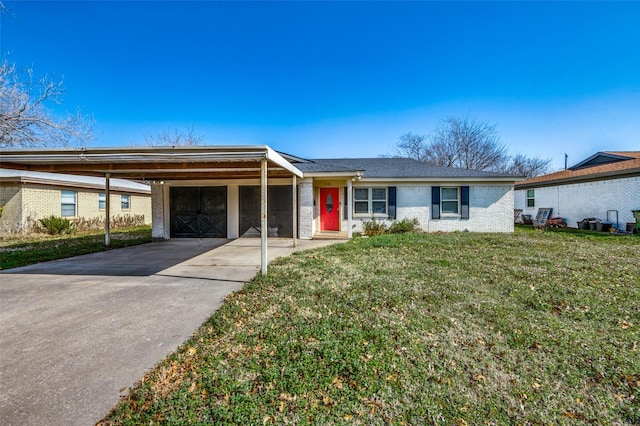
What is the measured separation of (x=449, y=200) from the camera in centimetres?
1259

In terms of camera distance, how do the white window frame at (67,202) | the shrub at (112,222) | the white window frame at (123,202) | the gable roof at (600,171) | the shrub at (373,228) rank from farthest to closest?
1. the white window frame at (123,202)
2. the shrub at (112,222)
3. the white window frame at (67,202)
4. the gable roof at (600,171)
5. the shrub at (373,228)

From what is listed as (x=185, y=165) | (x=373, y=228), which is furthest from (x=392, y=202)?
(x=185, y=165)

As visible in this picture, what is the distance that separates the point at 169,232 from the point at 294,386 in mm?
11112

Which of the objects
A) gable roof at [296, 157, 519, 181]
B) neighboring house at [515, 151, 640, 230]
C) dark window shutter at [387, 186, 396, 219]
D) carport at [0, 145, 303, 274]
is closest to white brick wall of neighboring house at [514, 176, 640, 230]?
neighboring house at [515, 151, 640, 230]

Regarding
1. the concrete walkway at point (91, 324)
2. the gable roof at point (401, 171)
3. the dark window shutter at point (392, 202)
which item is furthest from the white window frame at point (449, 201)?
the concrete walkway at point (91, 324)

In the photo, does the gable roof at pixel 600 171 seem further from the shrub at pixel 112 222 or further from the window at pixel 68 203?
the window at pixel 68 203

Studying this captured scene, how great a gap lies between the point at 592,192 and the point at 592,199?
0.36 meters

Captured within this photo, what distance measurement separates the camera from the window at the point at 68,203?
573 inches

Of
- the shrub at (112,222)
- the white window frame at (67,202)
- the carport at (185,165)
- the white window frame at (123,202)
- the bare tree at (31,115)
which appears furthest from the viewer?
→ the white window frame at (123,202)

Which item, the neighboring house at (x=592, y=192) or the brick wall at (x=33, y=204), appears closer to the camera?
the neighboring house at (x=592, y=192)

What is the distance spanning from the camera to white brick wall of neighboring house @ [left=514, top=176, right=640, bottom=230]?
12.5 meters

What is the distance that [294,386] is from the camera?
2318mm

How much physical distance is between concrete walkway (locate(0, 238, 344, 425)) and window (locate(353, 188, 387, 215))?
6.67m

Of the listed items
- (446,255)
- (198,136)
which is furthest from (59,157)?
(198,136)
